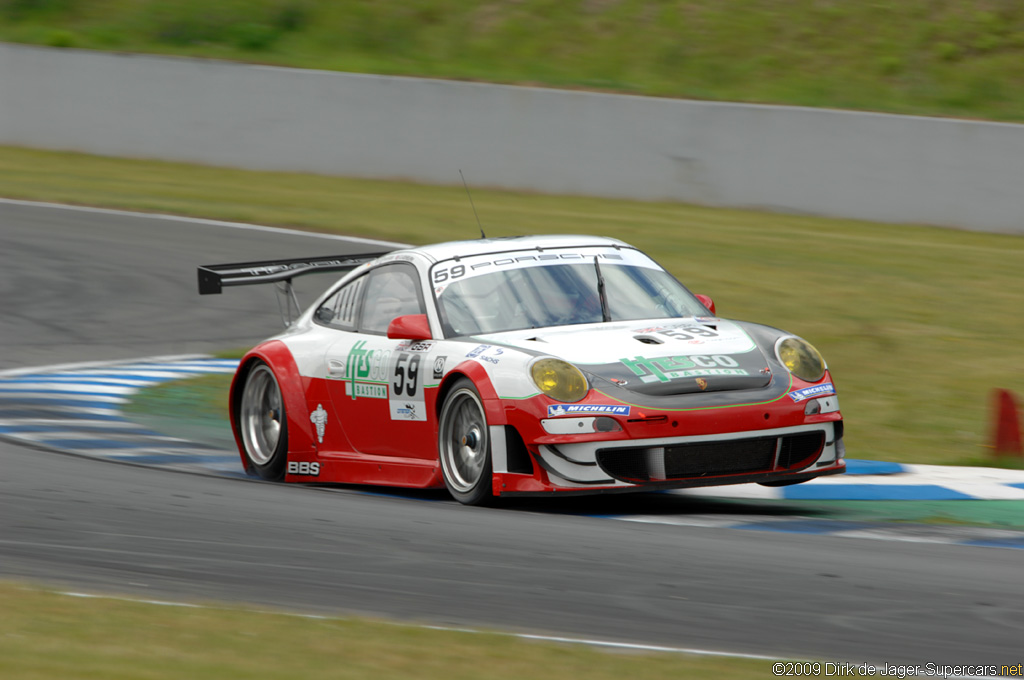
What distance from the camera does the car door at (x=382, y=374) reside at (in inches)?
278

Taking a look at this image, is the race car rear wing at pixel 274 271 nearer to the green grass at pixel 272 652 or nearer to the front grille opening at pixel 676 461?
the front grille opening at pixel 676 461

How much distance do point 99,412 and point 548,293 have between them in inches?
160

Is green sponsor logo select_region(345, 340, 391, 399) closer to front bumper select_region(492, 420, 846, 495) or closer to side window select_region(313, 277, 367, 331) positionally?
side window select_region(313, 277, 367, 331)

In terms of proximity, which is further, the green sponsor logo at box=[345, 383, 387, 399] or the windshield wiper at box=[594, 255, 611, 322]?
the green sponsor logo at box=[345, 383, 387, 399]

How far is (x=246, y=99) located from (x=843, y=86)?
29.6 ft

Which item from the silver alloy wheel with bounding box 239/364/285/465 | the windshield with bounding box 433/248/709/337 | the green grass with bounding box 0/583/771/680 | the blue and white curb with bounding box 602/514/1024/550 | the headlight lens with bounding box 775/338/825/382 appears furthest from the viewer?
the silver alloy wheel with bounding box 239/364/285/465

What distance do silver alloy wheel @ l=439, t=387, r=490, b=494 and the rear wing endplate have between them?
1.81 metres

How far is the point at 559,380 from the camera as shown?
6348 mm

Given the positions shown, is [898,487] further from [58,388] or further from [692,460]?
[58,388]

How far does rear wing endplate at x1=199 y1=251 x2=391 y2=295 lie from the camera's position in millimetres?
8508

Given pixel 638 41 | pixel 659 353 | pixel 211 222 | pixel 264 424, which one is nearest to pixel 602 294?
pixel 659 353

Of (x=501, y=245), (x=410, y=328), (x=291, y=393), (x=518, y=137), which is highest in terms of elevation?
(x=518, y=137)

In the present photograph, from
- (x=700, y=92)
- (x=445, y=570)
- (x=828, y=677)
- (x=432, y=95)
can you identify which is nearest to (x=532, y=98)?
(x=432, y=95)

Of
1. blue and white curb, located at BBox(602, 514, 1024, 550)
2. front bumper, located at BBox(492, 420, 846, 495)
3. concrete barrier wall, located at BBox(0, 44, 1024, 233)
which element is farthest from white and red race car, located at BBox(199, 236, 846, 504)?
concrete barrier wall, located at BBox(0, 44, 1024, 233)
